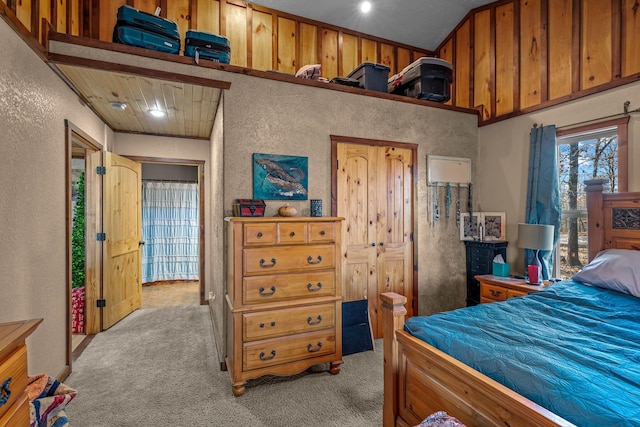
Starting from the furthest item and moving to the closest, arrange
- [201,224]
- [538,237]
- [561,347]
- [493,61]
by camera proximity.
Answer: [201,224] < [493,61] < [538,237] < [561,347]

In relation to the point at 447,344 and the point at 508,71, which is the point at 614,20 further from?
the point at 447,344

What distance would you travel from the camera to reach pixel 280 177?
9.33ft

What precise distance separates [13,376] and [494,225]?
4.09 m

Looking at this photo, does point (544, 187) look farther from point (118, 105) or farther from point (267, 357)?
point (118, 105)

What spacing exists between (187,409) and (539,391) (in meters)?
2.16

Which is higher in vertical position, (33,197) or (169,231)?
(33,197)

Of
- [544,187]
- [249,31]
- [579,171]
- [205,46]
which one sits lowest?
[544,187]

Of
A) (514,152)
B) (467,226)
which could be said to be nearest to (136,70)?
(467,226)

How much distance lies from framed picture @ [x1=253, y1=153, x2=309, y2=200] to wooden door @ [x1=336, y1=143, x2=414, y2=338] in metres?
0.41

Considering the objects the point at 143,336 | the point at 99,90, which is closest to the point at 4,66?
the point at 99,90

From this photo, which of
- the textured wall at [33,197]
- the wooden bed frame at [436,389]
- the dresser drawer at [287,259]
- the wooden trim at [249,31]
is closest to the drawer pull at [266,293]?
the dresser drawer at [287,259]

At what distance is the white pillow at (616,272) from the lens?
83.3 inches

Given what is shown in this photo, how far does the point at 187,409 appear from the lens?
7.08 ft

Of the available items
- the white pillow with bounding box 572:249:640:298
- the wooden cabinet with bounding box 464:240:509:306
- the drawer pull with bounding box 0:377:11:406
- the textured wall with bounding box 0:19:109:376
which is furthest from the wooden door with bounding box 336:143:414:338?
the drawer pull with bounding box 0:377:11:406
